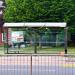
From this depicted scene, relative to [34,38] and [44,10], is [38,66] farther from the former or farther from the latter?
[44,10]

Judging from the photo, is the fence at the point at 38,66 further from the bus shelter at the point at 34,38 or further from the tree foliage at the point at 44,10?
the tree foliage at the point at 44,10

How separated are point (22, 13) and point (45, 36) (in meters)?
16.3

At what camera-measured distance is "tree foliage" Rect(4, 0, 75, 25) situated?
48.6m

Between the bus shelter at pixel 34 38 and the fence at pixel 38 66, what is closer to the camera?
the fence at pixel 38 66

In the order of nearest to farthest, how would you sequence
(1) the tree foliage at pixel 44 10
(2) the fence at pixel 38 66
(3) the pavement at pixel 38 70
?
(2) the fence at pixel 38 66
(3) the pavement at pixel 38 70
(1) the tree foliage at pixel 44 10

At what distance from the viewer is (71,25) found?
4962 centimetres

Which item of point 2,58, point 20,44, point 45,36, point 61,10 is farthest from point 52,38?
point 2,58

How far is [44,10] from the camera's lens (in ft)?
160

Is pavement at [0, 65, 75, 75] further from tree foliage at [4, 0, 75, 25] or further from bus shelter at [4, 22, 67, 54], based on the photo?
tree foliage at [4, 0, 75, 25]

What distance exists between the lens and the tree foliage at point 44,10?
4859 cm

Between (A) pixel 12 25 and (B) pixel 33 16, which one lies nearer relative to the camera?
(A) pixel 12 25

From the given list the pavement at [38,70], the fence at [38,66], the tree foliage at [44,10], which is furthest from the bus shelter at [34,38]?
→ the pavement at [38,70]

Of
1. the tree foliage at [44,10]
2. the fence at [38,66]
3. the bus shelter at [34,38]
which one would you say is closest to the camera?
the fence at [38,66]

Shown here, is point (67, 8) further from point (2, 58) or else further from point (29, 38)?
point (2, 58)
